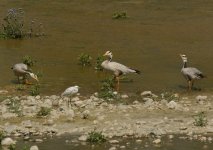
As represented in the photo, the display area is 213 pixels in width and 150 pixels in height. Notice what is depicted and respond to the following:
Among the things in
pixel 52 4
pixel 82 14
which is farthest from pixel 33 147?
pixel 52 4

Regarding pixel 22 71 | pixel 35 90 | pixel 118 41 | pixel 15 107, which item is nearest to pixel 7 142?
pixel 15 107

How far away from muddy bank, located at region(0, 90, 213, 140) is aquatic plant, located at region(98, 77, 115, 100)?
0.60 feet

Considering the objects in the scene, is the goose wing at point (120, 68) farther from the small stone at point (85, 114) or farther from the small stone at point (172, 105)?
the small stone at point (85, 114)

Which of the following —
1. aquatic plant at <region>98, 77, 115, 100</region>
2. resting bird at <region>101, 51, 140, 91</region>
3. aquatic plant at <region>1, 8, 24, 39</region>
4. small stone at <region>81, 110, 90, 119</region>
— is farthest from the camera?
aquatic plant at <region>1, 8, 24, 39</region>

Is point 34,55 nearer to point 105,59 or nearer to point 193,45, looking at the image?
point 105,59

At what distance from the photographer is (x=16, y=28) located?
25.1 metres

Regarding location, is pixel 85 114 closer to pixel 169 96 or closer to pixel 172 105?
pixel 172 105

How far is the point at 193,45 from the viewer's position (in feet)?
77.5

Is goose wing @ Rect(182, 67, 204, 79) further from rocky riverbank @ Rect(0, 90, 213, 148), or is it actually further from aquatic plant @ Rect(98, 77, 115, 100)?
aquatic plant @ Rect(98, 77, 115, 100)

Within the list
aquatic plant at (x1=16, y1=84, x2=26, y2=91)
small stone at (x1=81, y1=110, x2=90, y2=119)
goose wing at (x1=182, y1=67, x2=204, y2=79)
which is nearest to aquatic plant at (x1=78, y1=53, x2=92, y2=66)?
aquatic plant at (x1=16, y1=84, x2=26, y2=91)

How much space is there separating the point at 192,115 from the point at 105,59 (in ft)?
19.2

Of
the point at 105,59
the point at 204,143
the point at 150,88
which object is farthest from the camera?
the point at 105,59

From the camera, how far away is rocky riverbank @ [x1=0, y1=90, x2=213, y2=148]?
13.4m

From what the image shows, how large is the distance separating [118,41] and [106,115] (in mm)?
10237
